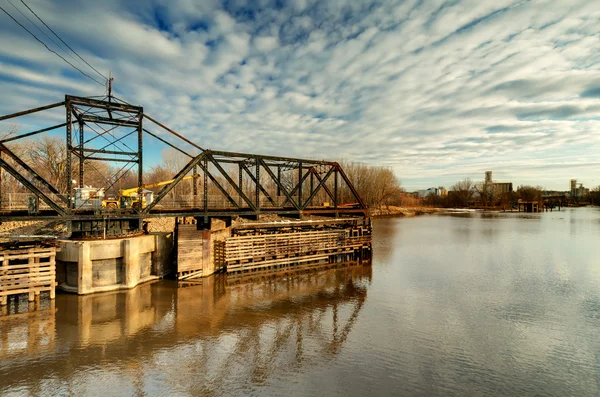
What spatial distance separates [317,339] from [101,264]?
13827 mm

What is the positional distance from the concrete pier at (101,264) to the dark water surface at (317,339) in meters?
1.00

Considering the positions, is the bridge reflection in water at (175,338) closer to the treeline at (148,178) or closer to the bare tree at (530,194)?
the treeline at (148,178)

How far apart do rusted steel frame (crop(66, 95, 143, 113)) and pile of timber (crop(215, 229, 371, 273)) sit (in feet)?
36.4

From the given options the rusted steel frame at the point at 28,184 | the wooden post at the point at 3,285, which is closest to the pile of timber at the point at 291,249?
the rusted steel frame at the point at 28,184

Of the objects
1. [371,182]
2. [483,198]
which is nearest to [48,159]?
[371,182]

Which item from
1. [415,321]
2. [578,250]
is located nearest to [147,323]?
[415,321]

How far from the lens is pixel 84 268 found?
58.3 feet

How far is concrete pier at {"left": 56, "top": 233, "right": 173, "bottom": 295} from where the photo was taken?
17.8 m

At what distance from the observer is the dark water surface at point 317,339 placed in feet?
32.2

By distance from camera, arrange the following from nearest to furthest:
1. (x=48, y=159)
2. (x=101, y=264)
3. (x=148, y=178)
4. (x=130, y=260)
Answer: (x=101, y=264) < (x=130, y=260) < (x=48, y=159) < (x=148, y=178)

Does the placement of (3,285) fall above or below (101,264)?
below

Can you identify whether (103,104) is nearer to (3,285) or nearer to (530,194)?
(3,285)

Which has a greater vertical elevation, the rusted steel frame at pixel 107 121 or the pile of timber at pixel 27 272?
the rusted steel frame at pixel 107 121

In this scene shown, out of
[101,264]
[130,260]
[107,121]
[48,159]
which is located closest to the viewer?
[101,264]
